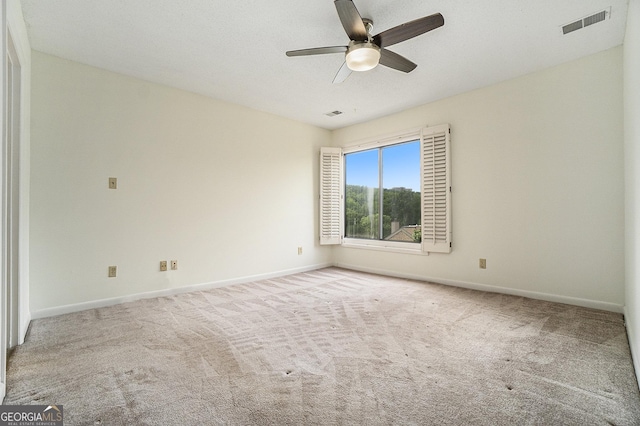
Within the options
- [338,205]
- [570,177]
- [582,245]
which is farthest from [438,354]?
[338,205]

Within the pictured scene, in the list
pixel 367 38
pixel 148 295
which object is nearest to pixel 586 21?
pixel 367 38

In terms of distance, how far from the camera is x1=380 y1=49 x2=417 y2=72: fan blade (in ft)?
8.07

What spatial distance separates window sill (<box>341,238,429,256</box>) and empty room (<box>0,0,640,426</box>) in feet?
0.16

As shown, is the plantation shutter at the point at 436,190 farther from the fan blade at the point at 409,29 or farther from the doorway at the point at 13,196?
the doorway at the point at 13,196

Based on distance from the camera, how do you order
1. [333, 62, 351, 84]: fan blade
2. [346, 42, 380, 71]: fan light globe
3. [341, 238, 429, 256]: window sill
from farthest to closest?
[341, 238, 429, 256]: window sill, [333, 62, 351, 84]: fan blade, [346, 42, 380, 71]: fan light globe

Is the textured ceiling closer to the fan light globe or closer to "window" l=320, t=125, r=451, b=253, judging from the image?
the fan light globe

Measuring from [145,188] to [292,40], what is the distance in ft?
7.64

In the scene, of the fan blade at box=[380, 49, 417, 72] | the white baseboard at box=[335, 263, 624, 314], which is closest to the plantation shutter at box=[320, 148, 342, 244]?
the white baseboard at box=[335, 263, 624, 314]

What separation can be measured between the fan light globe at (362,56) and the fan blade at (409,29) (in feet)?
0.22

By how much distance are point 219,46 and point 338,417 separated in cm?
307

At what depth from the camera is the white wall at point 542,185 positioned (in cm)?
287

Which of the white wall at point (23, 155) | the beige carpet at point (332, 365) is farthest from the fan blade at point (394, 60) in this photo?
the white wall at point (23, 155)

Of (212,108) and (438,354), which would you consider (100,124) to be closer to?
(212,108)

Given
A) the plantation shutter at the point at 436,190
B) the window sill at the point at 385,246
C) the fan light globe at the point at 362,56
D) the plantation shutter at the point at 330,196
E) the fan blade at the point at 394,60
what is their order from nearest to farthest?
the fan light globe at the point at 362,56, the fan blade at the point at 394,60, the plantation shutter at the point at 436,190, the window sill at the point at 385,246, the plantation shutter at the point at 330,196
